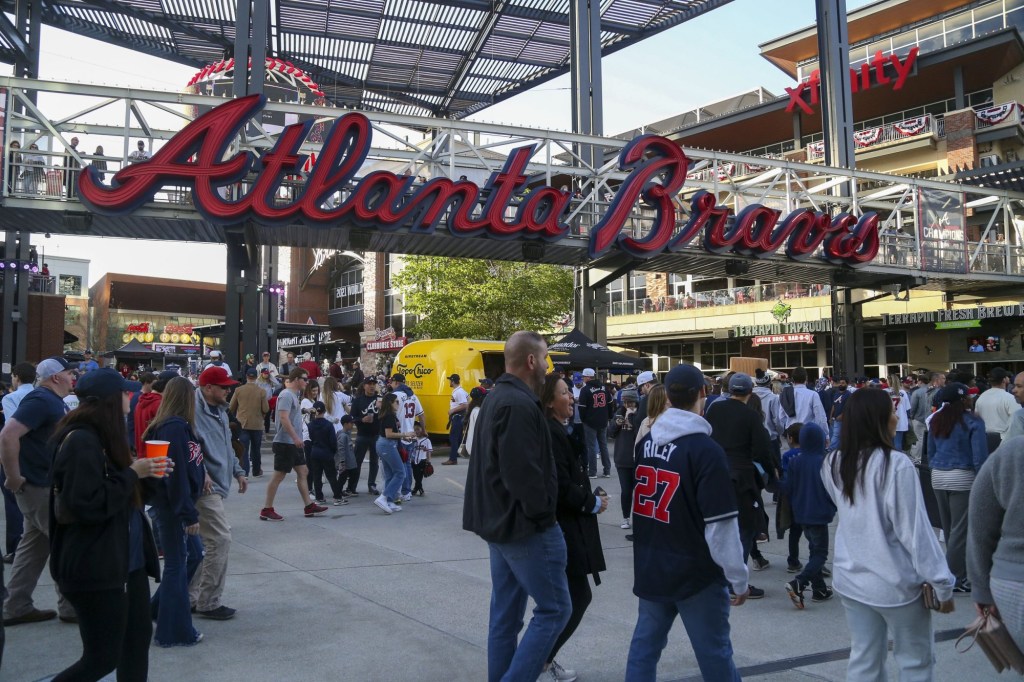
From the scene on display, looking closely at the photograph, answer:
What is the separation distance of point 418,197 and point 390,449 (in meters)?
9.69

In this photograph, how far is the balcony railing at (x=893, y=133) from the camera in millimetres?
36250

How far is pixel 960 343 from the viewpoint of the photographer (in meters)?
33.8

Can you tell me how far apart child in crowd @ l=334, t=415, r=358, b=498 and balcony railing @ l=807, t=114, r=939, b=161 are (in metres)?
30.0

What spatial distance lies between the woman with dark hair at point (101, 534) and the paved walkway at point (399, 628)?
106 centimetres

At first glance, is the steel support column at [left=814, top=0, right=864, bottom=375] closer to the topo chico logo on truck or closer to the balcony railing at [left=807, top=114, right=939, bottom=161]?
the balcony railing at [left=807, top=114, right=939, bottom=161]

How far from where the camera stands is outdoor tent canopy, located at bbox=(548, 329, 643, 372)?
20453mm

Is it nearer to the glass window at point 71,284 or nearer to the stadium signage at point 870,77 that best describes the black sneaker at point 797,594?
the stadium signage at point 870,77

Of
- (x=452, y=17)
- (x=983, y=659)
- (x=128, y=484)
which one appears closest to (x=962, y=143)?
(x=452, y=17)

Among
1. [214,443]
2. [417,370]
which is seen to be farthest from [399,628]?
[417,370]

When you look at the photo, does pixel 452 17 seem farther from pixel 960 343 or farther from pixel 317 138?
pixel 960 343

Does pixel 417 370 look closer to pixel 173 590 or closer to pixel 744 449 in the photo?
pixel 744 449

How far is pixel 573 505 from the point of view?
13.3ft

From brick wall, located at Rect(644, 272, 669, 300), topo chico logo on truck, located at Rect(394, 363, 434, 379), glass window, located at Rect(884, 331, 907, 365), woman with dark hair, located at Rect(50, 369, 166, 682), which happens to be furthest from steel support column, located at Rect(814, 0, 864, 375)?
woman with dark hair, located at Rect(50, 369, 166, 682)

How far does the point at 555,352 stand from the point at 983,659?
1630 cm
